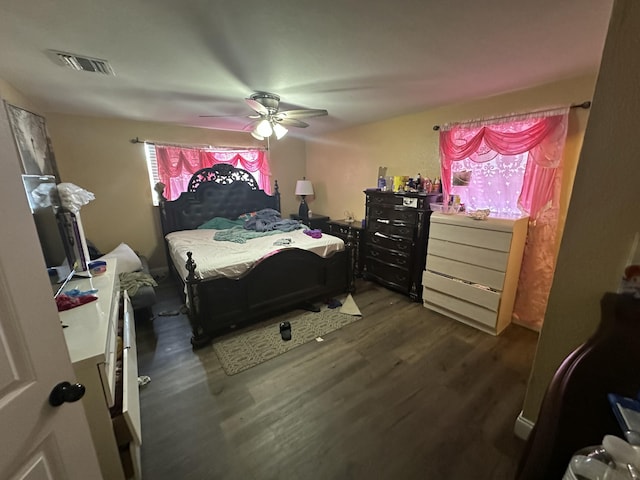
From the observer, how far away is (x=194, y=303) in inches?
89.4

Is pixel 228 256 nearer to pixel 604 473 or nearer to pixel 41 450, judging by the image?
pixel 41 450

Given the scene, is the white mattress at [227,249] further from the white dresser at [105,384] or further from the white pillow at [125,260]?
the white dresser at [105,384]

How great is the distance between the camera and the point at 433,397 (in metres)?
1.81

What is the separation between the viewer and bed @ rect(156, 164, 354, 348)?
2354mm

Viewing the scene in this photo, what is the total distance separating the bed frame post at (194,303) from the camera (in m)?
2.23

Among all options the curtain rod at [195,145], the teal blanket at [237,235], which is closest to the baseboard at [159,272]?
the teal blanket at [237,235]

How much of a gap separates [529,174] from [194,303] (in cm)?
323

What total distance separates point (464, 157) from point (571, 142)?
825mm

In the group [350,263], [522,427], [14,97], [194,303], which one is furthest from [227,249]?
[522,427]

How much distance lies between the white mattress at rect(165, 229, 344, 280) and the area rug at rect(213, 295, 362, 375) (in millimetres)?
597

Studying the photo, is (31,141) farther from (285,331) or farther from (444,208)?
(444,208)

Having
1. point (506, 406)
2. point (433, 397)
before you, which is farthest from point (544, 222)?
point (433, 397)

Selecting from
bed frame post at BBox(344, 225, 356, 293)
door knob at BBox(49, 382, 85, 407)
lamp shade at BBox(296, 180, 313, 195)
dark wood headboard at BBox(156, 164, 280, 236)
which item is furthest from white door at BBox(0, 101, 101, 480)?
lamp shade at BBox(296, 180, 313, 195)

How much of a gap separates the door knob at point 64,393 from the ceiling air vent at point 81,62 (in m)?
1.98
